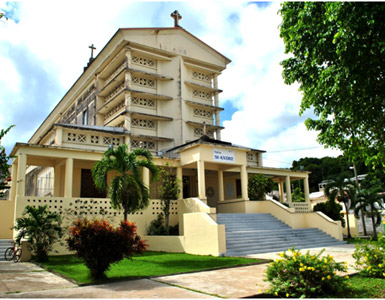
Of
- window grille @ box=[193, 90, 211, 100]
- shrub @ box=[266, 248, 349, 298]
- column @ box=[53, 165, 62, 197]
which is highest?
window grille @ box=[193, 90, 211, 100]

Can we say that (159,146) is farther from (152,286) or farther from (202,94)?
(152,286)

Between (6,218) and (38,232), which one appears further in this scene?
(6,218)

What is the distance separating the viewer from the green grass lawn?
30.2 ft

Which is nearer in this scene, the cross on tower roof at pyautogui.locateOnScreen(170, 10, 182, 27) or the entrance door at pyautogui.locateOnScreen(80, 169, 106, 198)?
the entrance door at pyautogui.locateOnScreen(80, 169, 106, 198)

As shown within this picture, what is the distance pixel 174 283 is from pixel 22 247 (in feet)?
26.0

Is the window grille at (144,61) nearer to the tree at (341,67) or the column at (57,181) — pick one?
the column at (57,181)

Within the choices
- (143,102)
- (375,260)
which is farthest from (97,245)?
(143,102)

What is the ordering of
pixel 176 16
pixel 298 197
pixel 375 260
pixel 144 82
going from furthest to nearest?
pixel 298 197 < pixel 176 16 < pixel 144 82 < pixel 375 260

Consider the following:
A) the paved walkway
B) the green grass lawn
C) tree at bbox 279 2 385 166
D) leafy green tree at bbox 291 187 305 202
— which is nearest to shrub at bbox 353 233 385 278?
the paved walkway

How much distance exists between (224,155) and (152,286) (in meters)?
11.9

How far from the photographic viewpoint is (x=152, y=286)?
7809 mm

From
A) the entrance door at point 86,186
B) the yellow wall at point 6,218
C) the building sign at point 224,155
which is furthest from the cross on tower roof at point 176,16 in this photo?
the yellow wall at point 6,218

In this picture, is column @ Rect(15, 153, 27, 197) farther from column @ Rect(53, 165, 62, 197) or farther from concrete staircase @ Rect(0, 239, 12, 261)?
column @ Rect(53, 165, 62, 197)

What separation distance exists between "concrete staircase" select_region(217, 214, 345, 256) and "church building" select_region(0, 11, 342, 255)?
53 centimetres
